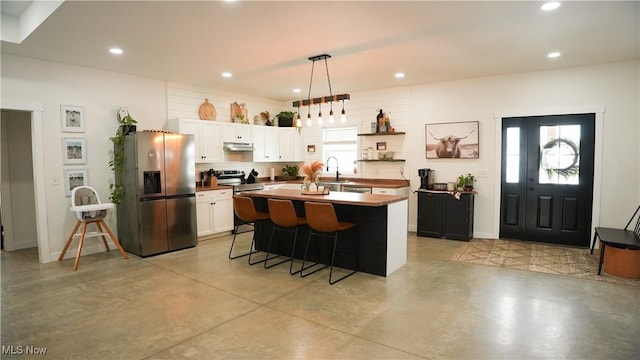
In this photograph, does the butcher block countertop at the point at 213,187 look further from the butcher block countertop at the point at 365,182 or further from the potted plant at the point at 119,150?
the potted plant at the point at 119,150

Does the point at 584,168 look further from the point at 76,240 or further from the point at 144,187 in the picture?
the point at 76,240

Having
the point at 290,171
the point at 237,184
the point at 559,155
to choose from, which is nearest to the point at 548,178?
the point at 559,155

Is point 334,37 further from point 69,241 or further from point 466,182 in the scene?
point 69,241

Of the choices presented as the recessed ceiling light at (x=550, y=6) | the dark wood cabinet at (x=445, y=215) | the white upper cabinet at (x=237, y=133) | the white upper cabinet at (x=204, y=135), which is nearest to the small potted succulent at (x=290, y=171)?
the white upper cabinet at (x=237, y=133)

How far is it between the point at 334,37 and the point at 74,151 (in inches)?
156

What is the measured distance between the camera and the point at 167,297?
3.59m

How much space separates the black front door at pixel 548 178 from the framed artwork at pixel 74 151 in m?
6.41

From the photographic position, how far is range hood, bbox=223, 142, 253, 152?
21.7 feet

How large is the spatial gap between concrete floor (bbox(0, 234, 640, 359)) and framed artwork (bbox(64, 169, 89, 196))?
1.11m

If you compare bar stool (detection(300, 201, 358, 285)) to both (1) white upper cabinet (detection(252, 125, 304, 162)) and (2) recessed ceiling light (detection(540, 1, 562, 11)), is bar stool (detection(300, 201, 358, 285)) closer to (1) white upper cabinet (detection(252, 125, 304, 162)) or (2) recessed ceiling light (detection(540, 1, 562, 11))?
(2) recessed ceiling light (detection(540, 1, 562, 11))

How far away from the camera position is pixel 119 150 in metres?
5.23

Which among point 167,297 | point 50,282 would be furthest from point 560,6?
point 50,282

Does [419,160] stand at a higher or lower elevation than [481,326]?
higher

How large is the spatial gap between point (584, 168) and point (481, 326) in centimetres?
376
